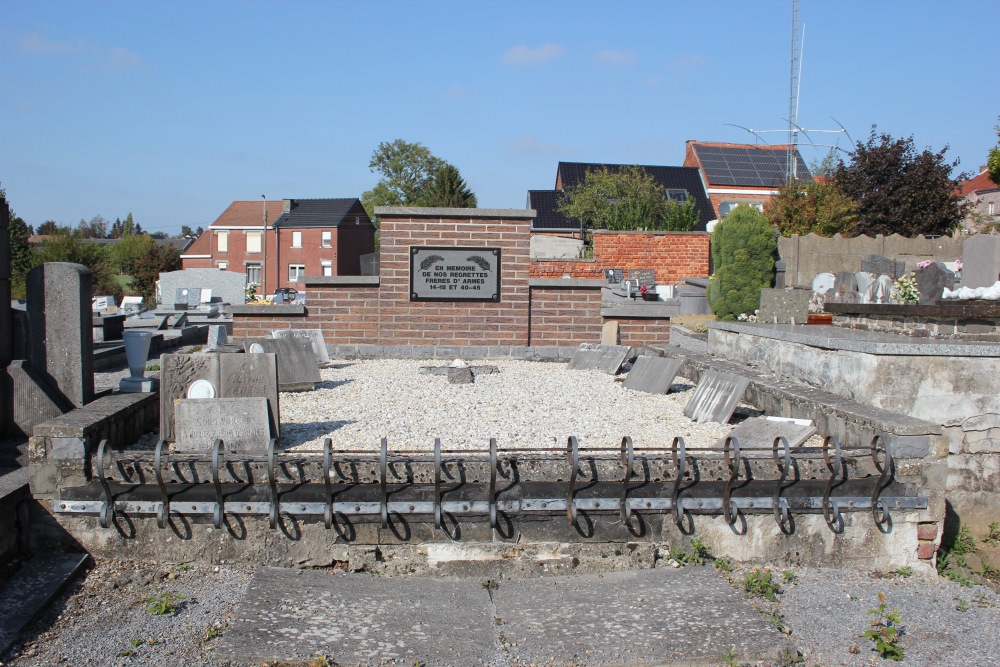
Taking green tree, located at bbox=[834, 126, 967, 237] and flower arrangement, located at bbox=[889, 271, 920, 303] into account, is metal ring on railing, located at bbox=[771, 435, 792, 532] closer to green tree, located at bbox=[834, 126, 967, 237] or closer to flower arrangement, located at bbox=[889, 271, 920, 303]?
flower arrangement, located at bbox=[889, 271, 920, 303]

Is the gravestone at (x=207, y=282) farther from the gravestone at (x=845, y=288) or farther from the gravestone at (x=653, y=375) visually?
the gravestone at (x=653, y=375)

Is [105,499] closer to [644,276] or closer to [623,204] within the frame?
[644,276]

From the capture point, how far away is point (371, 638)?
11.6ft

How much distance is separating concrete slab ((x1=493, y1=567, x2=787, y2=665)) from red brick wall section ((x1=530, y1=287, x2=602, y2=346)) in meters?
7.54

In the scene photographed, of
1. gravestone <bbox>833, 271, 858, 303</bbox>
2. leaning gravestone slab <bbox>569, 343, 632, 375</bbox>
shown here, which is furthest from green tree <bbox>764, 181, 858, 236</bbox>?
leaning gravestone slab <bbox>569, 343, 632, 375</bbox>

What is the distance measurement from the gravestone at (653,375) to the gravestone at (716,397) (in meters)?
0.95

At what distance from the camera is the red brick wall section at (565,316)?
11719 mm

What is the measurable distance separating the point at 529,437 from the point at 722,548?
1.75 metres

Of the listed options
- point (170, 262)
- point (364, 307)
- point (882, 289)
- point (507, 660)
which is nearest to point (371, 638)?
point (507, 660)


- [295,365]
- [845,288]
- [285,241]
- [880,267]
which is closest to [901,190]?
[880,267]

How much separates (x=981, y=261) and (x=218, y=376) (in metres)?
10.7

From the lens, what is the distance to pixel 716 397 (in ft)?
22.1

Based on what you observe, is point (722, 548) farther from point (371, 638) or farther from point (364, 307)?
point (364, 307)

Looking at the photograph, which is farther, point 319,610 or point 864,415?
point 864,415
